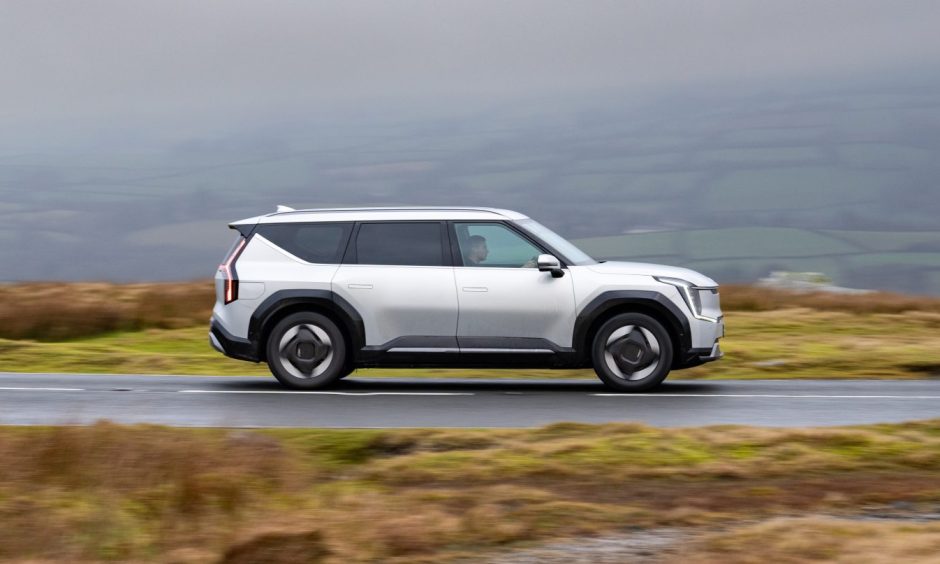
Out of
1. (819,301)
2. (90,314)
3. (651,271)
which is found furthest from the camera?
(819,301)

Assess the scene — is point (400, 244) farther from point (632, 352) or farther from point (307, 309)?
point (632, 352)

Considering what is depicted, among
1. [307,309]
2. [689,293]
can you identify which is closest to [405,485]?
[307,309]

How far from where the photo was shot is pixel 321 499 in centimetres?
714

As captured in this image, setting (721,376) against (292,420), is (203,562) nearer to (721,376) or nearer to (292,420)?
(292,420)

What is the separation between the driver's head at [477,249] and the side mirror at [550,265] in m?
0.57

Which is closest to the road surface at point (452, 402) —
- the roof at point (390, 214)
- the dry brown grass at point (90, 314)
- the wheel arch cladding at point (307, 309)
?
the wheel arch cladding at point (307, 309)

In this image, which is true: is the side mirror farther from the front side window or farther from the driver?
the driver

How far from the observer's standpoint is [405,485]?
312 inches

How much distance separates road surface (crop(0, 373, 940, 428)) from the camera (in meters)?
10.9

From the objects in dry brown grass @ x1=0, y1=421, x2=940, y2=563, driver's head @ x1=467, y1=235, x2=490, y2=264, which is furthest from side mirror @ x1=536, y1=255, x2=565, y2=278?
dry brown grass @ x1=0, y1=421, x2=940, y2=563

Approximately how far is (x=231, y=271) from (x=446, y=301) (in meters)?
2.22

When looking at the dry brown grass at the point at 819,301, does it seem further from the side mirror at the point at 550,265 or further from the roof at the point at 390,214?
the side mirror at the point at 550,265

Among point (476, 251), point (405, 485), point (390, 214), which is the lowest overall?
point (405, 485)

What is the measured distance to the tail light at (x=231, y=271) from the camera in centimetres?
1338
